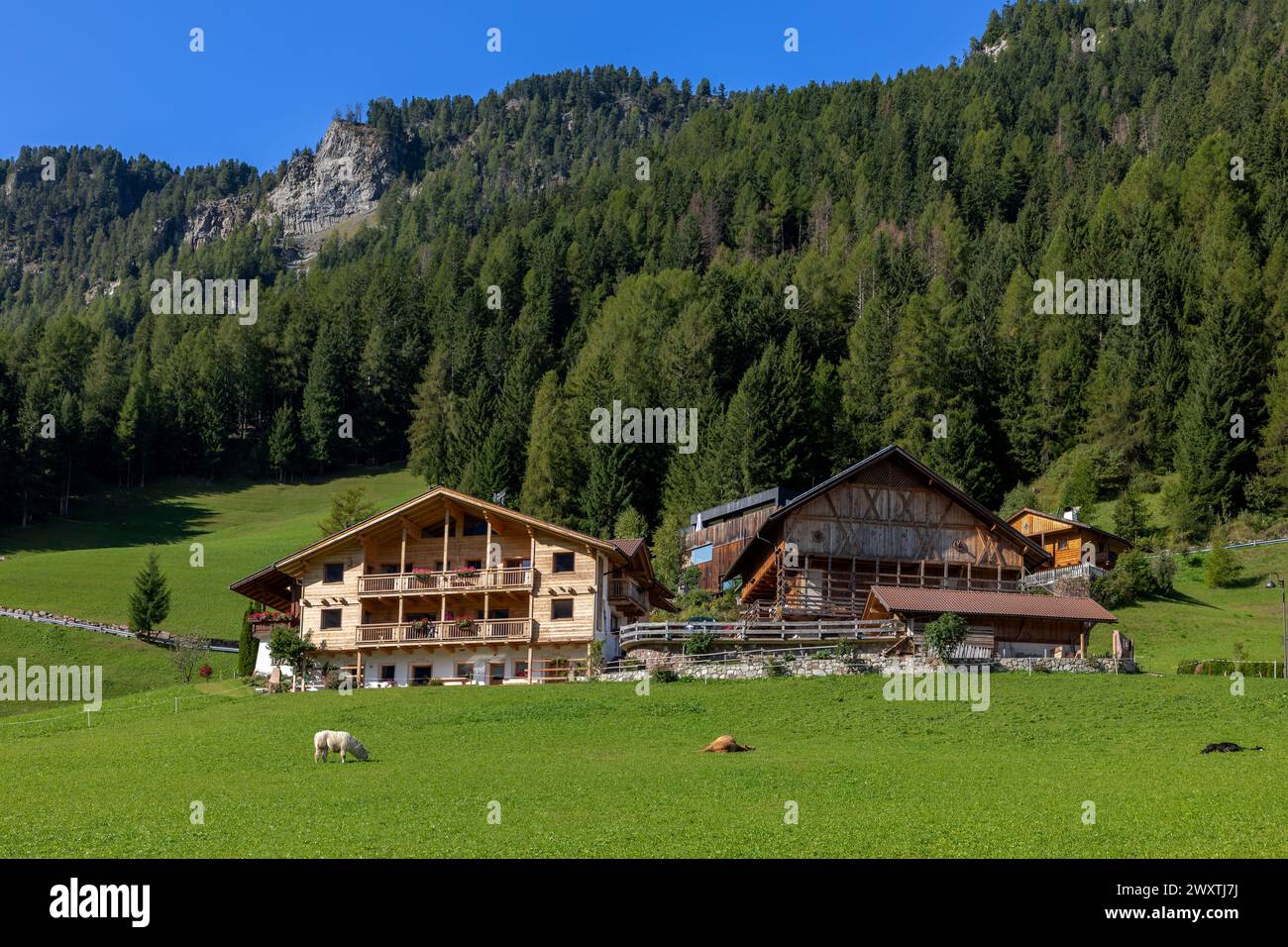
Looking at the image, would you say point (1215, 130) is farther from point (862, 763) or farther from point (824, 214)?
point (862, 763)

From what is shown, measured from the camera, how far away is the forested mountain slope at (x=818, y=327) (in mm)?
88812

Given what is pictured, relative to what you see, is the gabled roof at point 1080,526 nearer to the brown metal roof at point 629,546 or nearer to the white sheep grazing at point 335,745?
the brown metal roof at point 629,546

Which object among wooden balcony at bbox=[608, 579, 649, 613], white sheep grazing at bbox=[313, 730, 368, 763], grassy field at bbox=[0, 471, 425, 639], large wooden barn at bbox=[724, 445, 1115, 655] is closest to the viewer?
white sheep grazing at bbox=[313, 730, 368, 763]

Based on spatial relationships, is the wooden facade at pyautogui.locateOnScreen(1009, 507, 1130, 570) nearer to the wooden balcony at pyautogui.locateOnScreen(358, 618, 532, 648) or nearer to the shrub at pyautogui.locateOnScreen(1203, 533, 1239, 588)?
the shrub at pyautogui.locateOnScreen(1203, 533, 1239, 588)

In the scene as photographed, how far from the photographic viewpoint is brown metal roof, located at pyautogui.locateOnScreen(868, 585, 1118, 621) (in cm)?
4497

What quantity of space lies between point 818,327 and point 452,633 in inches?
3025

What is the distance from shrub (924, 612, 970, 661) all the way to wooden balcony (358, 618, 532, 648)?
671 inches

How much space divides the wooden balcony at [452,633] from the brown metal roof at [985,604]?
1440 cm

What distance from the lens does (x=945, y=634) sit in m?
41.0

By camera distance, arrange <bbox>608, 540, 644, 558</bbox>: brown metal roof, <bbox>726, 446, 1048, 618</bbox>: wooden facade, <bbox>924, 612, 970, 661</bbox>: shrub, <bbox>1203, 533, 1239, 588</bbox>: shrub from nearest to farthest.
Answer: <bbox>924, 612, 970, 661</bbox>: shrub → <bbox>608, 540, 644, 558</bbox>: brown metal roof → <bbox>726, 446, 1048, 618</bbox>: wooden facade → <bbox>1203, 533, 1239, 588</bbox>: shrub

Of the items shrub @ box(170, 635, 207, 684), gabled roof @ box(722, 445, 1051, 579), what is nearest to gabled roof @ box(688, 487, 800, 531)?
gabled roof @ box(722, 445, 1051, 579)

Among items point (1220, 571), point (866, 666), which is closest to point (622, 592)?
point (866, 666)

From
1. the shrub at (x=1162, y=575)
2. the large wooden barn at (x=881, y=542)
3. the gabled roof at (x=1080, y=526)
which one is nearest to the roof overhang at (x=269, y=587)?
the large wooden barn at (x=881, y=542)
